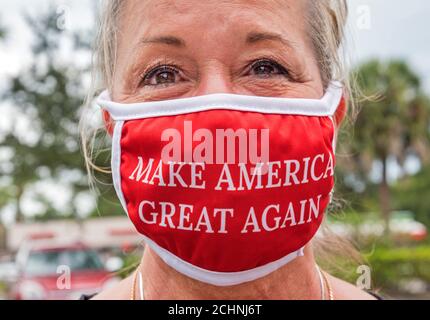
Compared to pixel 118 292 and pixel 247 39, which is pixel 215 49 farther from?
pixel 118 292

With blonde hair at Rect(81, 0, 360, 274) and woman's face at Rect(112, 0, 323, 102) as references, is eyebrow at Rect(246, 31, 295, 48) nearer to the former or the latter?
woman's face at Rect(112, 0, 323, 102)

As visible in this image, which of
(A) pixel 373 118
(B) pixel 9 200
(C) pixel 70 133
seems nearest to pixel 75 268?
(C) pixel 70 133

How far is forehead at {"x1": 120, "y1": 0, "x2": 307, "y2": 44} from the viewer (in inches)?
A: 50.7

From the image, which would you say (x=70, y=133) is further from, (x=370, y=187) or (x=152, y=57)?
(x=370, y=187)

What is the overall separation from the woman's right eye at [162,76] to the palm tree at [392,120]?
16576 millimetres

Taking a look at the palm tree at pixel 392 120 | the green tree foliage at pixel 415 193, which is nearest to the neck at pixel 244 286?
the palm tree at pixel 392 120

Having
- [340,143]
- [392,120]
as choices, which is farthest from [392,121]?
[340,143]

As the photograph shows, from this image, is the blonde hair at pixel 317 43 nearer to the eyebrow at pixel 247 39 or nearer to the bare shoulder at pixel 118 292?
the eyebrow at pixel 247 39

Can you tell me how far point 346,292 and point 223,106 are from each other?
681 millimetres

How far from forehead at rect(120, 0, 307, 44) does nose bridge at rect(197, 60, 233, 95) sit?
6cm

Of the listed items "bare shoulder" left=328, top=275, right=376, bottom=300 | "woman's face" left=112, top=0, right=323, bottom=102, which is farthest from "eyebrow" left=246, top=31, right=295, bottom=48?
"bare shoulder" left=328, top=275, right=376, bottom=300

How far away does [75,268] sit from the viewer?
7168 millimetres

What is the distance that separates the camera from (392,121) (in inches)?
723

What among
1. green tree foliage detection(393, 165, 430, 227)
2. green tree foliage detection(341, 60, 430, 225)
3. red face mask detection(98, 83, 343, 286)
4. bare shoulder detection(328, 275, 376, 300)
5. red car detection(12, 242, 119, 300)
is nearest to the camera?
red face mask detection(98, 83, 343, 286)
